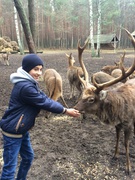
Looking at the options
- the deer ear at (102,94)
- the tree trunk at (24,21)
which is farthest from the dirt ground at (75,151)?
the tree trunk at (24,21)

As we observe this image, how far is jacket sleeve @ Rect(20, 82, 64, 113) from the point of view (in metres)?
2.47

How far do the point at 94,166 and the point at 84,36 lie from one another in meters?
32.8

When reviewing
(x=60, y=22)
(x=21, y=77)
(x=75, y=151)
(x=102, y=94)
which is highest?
(x=60, y=22)

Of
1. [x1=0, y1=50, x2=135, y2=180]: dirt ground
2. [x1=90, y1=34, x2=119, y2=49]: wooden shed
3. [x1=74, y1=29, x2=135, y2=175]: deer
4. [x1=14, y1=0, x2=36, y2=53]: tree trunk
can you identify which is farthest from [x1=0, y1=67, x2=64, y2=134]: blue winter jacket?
[x1=90, y1=34, x2=119, y2=49]: wooden shed

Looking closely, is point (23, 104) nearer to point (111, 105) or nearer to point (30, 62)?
point (30, 62)

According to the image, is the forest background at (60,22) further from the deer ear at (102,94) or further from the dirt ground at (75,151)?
the deer ear at (102,94)

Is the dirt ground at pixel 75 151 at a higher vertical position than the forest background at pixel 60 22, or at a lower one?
lower

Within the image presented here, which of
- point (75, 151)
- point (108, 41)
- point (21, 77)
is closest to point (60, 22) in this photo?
point (108, 41)

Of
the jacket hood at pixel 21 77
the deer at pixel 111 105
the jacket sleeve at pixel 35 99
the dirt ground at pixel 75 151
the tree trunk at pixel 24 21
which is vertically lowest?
the dirt ground at pixel 75 151

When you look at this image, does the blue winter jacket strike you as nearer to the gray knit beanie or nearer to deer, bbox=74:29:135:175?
the gray knit beanie

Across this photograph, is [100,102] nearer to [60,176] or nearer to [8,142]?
[60,176]

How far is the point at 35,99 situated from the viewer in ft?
8.19

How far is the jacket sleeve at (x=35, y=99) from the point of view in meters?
2.47

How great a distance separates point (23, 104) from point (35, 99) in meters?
0.17
